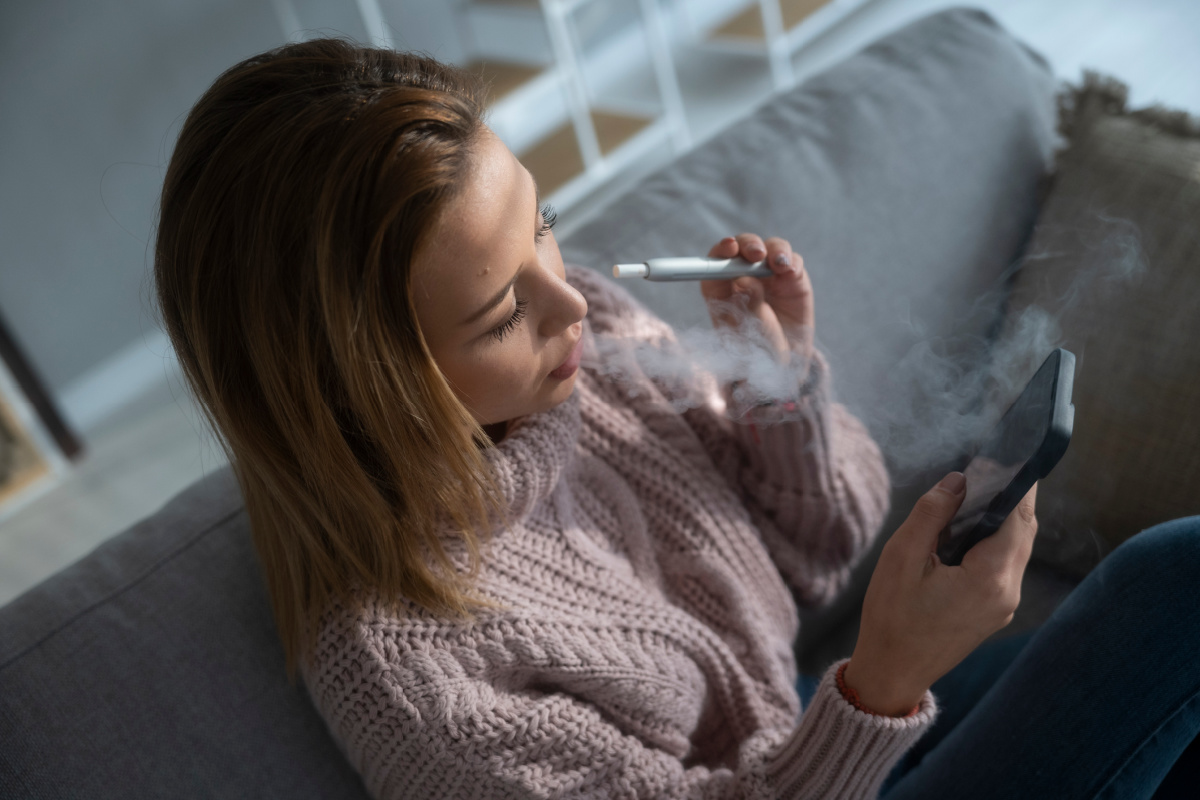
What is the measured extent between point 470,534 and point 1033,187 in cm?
108

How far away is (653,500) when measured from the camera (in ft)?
3.34

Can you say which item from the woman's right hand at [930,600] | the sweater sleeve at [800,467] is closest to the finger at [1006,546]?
the woman's right hand at [930,600]

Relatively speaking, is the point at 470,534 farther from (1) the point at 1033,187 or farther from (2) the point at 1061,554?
(1) the point at 1033,187

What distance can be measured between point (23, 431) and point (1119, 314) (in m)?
2.80

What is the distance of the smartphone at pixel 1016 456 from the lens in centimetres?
65

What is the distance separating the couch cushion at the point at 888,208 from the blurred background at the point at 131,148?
2.57 feet

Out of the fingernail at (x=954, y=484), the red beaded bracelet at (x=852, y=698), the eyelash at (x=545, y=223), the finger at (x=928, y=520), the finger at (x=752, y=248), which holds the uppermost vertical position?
the eyelash at (x=545, y=223)

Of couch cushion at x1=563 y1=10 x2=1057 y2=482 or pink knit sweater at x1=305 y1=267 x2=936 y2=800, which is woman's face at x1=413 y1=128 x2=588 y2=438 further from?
couch cushion at x1=563 y1=10 x2=1057 y2=482

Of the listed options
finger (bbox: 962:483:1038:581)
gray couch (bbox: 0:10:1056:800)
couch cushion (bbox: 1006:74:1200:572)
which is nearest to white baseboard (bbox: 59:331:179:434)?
gray couch (bbox: 0:10:1056:800)

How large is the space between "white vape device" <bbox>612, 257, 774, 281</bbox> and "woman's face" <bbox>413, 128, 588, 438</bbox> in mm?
122

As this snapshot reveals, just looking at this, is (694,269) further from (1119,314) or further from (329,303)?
(1119,314)

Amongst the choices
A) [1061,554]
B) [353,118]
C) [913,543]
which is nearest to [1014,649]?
[1061,554]

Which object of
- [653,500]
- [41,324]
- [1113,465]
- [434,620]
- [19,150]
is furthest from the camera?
[41,324]

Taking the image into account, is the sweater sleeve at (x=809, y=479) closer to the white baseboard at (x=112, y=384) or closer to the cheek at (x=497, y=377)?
the cheek at (x=497, y=377)
